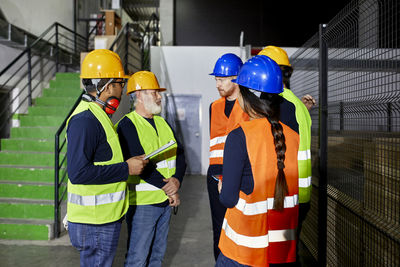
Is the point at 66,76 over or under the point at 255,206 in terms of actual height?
over

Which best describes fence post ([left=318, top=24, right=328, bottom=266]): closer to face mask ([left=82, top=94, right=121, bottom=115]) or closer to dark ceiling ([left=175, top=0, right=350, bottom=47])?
Result: face mask ([left=82, top=94, right=121, bottom=115])

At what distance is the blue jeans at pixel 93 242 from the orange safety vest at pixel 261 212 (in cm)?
74

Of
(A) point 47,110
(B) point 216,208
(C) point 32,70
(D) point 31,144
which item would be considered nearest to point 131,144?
(B) point 216,208

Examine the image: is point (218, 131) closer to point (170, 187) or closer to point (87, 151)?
point (170, 187)

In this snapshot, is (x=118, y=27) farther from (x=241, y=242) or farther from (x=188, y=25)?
(x=241, y=242)

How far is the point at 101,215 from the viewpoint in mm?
1687

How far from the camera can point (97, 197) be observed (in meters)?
1.70

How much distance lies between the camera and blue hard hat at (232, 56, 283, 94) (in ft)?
4.45

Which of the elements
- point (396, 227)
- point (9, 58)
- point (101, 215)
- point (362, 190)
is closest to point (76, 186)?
point (101, 215)

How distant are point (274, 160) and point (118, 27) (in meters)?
6.74

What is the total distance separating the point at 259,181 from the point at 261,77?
0.48 m

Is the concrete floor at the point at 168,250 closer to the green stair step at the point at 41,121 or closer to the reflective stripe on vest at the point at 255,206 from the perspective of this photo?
the reflective stripe on vest at the point at 255,206

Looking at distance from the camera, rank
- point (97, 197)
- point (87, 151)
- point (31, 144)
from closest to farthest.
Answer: point (87, 151) → point (97, 197) → point (31, 144)

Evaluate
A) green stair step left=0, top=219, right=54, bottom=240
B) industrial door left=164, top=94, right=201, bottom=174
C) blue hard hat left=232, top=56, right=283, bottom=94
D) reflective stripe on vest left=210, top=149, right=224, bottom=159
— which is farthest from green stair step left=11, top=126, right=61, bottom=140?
blue hard hat left=232, top=56, right=283, bottom=94
